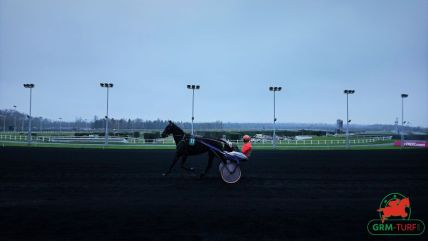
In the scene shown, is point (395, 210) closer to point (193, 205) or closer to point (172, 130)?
point (193, 205)

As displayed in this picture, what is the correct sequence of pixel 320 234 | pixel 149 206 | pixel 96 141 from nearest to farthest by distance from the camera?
pixel 320 234
pixel 149 206
pixel 96 141

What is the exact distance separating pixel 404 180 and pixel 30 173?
1251cm

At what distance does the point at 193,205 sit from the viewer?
6.33 meters

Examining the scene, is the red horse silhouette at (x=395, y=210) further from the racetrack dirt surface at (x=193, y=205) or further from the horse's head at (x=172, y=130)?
the horse's head at (x=172, y=130)

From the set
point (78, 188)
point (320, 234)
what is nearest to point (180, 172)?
point (78, 188)

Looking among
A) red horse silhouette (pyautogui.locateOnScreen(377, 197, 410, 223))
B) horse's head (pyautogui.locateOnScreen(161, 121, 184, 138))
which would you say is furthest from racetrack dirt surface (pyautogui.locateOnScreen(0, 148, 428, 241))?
horse's head (pyautogui.locateOnScreen(161, 121, 184, 138))

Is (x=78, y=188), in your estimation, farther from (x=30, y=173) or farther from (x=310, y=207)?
(x=310, y=207)

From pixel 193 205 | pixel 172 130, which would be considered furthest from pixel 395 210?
pixel 172 130

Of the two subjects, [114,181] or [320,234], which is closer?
[320,234]

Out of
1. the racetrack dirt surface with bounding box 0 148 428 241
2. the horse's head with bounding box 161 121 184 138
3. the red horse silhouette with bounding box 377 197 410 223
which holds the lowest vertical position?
the racetrack dirt surface with bounding box 0 148 428 241

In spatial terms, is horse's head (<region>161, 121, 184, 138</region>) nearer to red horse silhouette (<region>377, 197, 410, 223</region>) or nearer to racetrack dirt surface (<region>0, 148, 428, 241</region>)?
racetrack dirt surface (<region>0, 148, 428, 241</region>)

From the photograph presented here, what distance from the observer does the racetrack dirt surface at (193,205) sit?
479cm

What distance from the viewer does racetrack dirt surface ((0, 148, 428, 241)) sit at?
15.7 feet

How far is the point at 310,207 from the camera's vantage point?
6270 millimetres
